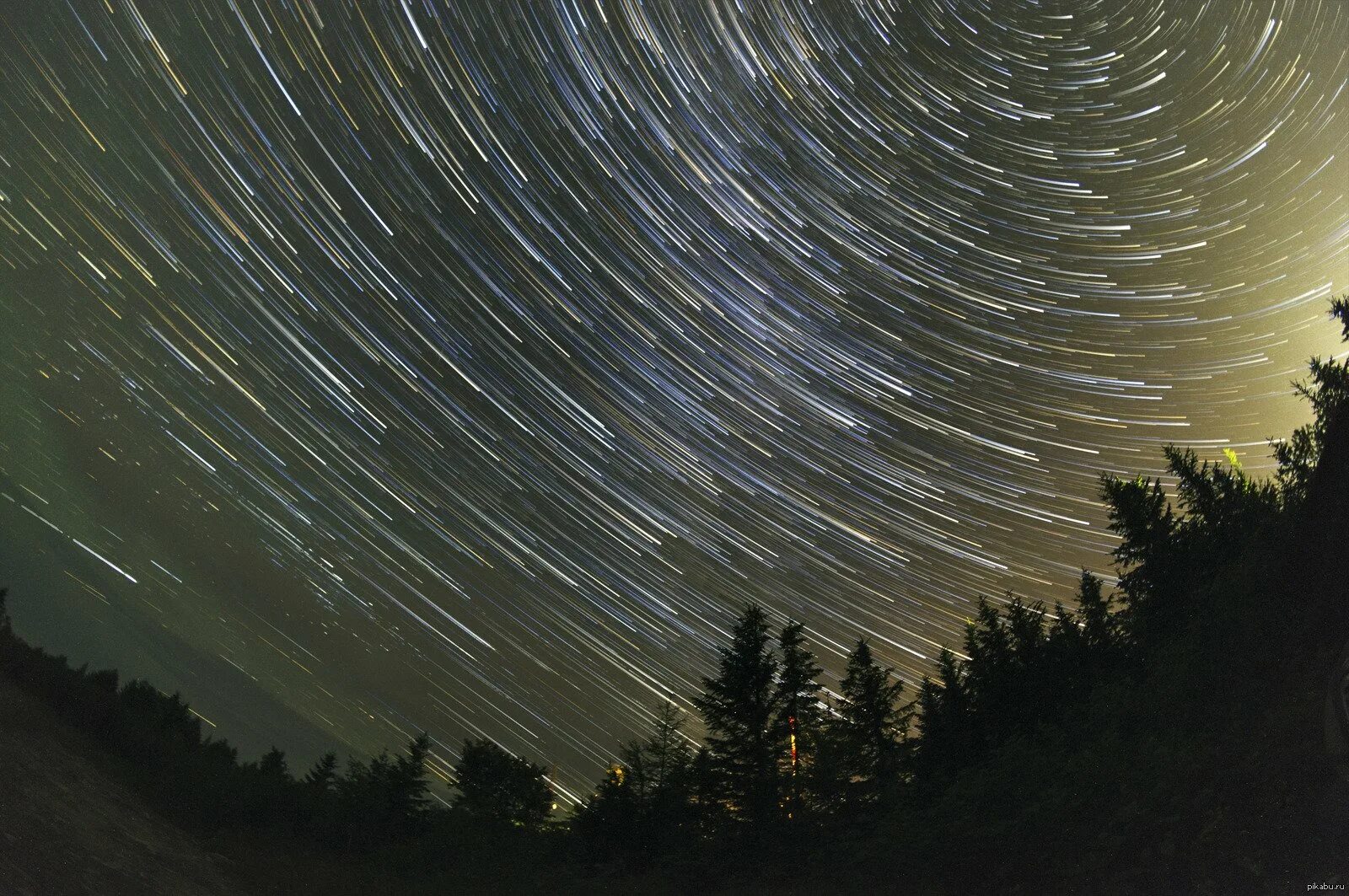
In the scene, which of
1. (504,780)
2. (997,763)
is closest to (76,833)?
(997,763)

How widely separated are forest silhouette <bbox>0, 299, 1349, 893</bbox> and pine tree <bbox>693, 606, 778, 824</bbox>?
9 cm

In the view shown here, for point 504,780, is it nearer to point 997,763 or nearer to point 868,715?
point 868,715

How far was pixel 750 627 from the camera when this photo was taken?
26.7m

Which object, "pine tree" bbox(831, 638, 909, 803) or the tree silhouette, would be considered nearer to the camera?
"pine tree" bbox(831, 638, 909, 803)

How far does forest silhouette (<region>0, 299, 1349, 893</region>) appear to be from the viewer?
25.5ft

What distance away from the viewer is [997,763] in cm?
1275

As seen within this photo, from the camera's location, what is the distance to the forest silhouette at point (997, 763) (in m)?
7.77

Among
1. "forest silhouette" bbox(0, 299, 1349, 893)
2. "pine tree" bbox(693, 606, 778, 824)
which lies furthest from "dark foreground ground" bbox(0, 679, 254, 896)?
"pine tree" bbox(693, 606, 778, 824)

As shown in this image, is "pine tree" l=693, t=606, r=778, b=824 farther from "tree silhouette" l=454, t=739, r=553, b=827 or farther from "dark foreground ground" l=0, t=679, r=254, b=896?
"dark foreground ground" l=0, t=679, r=254, b=896

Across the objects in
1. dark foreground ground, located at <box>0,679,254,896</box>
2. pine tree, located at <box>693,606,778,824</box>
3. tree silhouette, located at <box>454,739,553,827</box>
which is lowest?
dark foreground ground, located at <box>0,679,254,896</box>

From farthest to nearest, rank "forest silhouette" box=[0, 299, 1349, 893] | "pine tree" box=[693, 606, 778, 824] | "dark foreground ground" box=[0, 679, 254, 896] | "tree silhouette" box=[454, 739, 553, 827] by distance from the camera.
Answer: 1. "tree silhouette" box=[454, 739, 553, 827]
2. "pine tree" box=[693, 606, 778, 824]
3. "dark foreground ground" box=[0, 679, 254, 896]
4. "forest silhouette" box=[0, 299, 1349, 893]

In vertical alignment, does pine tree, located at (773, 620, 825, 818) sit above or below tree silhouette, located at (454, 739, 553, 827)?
above

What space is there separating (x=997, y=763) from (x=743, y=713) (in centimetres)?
1311

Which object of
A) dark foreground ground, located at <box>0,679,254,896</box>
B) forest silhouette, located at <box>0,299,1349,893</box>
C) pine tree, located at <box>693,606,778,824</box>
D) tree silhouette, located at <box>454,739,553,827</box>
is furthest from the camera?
tree silhouette, located at <box>454,739,553,827</box>
